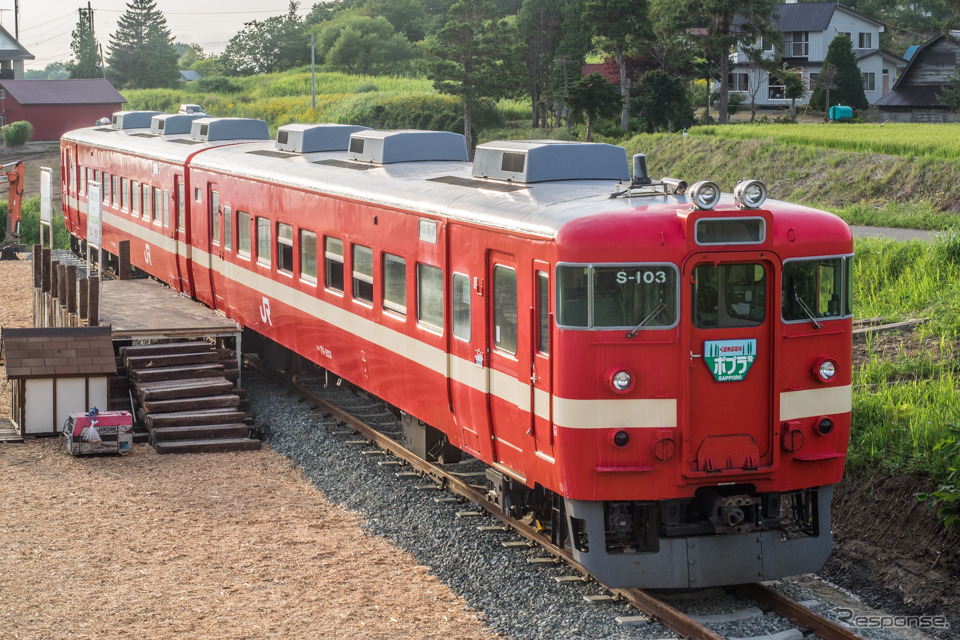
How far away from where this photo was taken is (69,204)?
28.1m

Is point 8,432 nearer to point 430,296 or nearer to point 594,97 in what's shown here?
point 430,296

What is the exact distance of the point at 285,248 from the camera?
14.3m

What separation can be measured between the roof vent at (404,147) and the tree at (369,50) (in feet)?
231

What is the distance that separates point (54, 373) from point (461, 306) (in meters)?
6.18

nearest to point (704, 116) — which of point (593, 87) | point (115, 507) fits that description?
point (593, 87)

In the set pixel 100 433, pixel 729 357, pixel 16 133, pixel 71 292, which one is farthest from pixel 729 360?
pixel 16 133

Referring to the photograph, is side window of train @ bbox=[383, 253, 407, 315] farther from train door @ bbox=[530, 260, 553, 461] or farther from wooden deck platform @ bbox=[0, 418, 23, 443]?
wooden deck platform @ bbox=[0, 418, 23, 443]

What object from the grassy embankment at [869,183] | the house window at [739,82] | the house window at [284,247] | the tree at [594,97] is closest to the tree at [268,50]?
the grassy embankment at [869,183]

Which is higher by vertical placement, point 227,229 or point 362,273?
point 227,229

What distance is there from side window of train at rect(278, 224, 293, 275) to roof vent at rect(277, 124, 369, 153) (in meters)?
1.46

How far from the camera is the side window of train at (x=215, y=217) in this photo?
16844 millimetres

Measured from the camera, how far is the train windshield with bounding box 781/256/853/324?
816cm

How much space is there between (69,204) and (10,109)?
142 feet

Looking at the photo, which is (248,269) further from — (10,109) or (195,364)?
(10,109)
